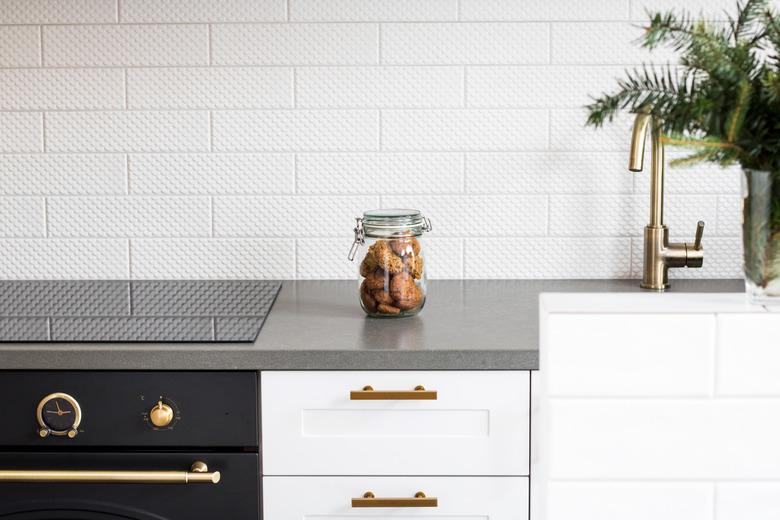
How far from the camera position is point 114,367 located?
1.51 m

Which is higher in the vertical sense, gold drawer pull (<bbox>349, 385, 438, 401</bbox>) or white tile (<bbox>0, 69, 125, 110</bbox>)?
white tile (<bbox>0, 69, 125, 110</bbox>)

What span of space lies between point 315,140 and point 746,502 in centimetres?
146

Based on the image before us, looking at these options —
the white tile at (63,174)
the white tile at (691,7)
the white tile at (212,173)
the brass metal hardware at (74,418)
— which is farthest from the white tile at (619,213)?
the brass metal hardware at (74,418)

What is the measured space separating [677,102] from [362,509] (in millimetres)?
995

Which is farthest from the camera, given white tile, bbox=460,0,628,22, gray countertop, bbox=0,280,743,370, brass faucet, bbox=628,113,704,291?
white tile, bbox=460,0,628,22

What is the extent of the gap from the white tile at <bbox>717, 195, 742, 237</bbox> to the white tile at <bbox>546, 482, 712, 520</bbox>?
1.43m

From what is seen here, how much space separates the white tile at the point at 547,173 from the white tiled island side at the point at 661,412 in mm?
1329

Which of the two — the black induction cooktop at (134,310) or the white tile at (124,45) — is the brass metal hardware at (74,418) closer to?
the black induction cooktop at (134,310)

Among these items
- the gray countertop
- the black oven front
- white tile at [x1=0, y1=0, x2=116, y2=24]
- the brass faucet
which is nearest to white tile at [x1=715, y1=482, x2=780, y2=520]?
the gray countertop

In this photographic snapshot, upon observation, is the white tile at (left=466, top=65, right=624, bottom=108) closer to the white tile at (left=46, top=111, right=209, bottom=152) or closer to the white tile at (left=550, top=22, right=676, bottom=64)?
the white tile at (left=550, top=22, right=676, bottom=64)

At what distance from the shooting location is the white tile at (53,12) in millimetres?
2057

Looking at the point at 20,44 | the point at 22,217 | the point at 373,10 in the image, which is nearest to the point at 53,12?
the point at 20,44

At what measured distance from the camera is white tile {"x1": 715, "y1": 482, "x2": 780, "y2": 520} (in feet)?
2.52

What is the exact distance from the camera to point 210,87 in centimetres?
208
